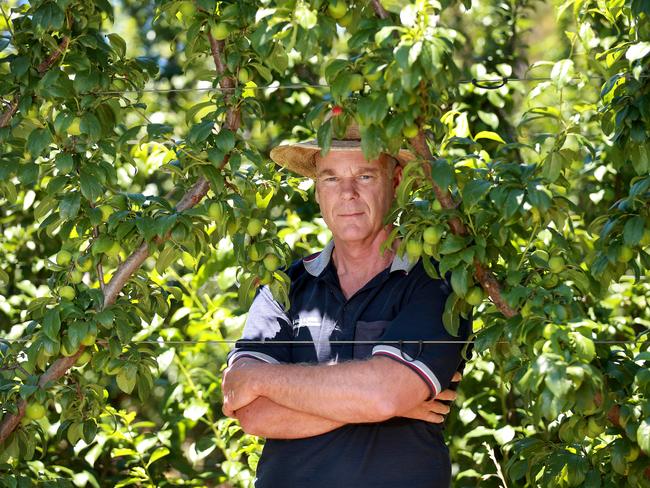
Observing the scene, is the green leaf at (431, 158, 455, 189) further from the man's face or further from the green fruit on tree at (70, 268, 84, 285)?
the green fruit on tree at (70, 268, 84, 285)

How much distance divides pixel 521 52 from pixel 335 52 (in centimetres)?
89

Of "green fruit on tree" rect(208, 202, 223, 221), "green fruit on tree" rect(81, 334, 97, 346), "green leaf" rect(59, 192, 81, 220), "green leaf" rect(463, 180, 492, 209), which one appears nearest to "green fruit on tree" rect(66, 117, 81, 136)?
"green leaf" rect(59, 192, 81, 220)

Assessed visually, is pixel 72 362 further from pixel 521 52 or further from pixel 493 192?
pixel 521 52

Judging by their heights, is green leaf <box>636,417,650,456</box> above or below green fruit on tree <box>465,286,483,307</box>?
below

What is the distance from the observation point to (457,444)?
150 inches

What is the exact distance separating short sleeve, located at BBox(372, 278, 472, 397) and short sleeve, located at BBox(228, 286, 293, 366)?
0.34 metres

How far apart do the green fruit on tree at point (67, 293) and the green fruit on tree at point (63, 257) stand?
0.22 feet

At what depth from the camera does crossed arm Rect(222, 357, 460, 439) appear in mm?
2568

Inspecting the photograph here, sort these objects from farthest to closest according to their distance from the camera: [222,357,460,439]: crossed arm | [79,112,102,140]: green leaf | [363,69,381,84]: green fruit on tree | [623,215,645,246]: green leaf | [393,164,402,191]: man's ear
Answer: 1. [393,164,402,191]: man's ear
2. [79,112,102,140]: green leaf
3. [222,357,460,439]: crossed arm
4. [623,215,645,246]: green leaf
5. [363,69,381,84]: green fruit on tree

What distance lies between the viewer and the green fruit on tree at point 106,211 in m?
2.69

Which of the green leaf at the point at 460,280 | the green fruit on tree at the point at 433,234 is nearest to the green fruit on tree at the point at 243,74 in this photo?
the green fruit on tree at the point at 433,234

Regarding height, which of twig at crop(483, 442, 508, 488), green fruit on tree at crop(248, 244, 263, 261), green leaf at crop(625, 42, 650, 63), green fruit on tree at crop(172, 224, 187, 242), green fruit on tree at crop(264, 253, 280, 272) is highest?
green leaf at crop(625, 42, 650, 63)

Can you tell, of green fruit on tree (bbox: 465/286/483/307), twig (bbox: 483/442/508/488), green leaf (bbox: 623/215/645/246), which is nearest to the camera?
green leaf (bbox: 623/215/645/246)

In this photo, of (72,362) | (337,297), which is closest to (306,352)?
(337,297)
